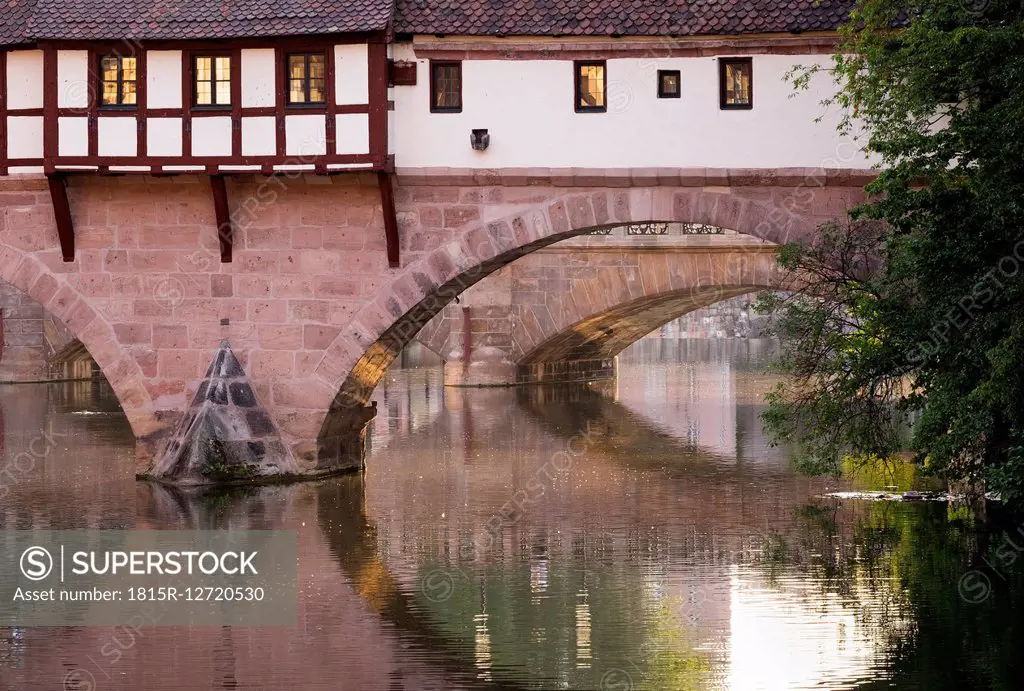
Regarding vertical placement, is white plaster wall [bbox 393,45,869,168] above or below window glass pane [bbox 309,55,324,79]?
below

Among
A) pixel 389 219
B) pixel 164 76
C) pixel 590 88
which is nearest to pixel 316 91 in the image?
pixel 389 219

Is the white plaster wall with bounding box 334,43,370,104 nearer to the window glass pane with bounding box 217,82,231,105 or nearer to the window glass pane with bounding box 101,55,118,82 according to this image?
the window glass pane with bounding box 217,82,231,105

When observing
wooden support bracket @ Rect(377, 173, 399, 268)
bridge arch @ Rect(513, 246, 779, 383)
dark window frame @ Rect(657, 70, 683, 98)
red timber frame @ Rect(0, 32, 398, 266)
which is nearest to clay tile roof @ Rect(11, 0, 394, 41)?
red timber frame @ Rect(0, 32, 398, 266)

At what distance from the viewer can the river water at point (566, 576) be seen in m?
11.7

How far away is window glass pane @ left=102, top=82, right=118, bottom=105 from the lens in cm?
2022

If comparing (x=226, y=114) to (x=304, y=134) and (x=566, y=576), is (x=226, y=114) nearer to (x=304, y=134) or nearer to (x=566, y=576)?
(x=304, y=134)

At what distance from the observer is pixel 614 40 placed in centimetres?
1947

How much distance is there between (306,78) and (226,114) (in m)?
0.97

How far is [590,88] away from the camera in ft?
64.9

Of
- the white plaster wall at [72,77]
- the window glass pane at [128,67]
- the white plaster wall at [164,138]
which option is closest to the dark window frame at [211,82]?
the white plaster wall at [164,138]

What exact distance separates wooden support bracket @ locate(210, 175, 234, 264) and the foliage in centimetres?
647

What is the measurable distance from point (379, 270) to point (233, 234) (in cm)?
177

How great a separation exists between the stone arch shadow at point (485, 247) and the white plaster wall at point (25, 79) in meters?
4.41

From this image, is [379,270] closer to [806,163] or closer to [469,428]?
[806,163]
